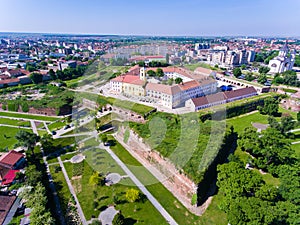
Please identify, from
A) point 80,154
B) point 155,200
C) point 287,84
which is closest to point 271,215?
point 155,200

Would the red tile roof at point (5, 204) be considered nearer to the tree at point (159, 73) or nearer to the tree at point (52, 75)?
the tree at point (159, 73)

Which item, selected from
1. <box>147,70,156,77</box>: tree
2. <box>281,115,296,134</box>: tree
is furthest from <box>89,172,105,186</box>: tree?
<box>147,70,156,77</box>: tree

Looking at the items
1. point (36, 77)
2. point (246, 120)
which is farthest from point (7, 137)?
point (246, 120)

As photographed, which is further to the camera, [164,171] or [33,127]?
[33,127]

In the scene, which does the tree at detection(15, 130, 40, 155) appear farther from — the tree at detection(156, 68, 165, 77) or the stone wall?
the tree at detection(156, 68, 165, 77)

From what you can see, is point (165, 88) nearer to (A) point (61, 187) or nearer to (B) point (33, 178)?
(A) point (61, 187)
